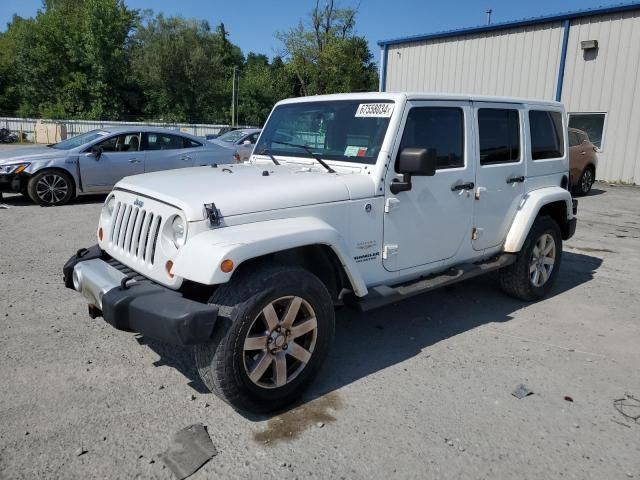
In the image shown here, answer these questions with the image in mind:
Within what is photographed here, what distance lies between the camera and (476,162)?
4.45 m

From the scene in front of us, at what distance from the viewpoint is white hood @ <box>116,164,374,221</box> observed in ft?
10.1

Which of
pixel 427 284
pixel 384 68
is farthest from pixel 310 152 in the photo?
pixel 384 68

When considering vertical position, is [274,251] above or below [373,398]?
above

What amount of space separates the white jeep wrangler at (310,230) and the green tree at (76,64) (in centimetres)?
4910

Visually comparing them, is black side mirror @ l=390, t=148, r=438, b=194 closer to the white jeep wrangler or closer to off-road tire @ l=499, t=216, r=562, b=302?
the white jeep wrangler

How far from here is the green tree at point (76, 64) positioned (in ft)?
156

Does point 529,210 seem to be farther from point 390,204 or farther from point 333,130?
point 333,130

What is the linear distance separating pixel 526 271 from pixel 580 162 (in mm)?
9629

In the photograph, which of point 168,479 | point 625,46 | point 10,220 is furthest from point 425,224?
point 625,46

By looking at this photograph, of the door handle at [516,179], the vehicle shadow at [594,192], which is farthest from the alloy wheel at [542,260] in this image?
the vehicle shadow at [594,192]

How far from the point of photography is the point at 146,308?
2.81 meters

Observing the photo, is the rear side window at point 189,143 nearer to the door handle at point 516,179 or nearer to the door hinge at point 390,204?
the door handle at point 516,179

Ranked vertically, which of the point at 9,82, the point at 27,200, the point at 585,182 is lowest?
the point at 27,200

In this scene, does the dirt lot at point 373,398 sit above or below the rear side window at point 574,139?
below
